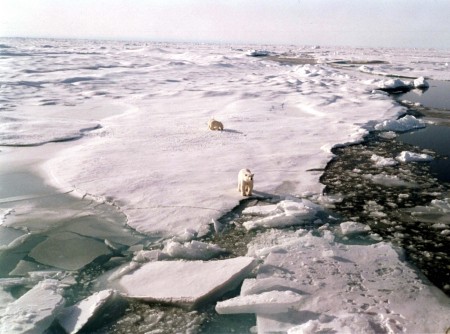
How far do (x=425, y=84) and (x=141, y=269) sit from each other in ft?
64.2

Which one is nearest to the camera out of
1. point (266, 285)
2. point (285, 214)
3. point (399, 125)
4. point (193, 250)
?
point (266, 285)

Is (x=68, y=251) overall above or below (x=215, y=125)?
below

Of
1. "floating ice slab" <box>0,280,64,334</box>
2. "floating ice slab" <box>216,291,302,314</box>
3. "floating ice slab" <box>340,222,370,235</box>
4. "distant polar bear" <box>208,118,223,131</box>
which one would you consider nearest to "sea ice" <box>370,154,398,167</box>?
"floating ice slab" <box>340,222,370,235</box>

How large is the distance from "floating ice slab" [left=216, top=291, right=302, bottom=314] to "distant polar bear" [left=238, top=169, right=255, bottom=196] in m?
2.31

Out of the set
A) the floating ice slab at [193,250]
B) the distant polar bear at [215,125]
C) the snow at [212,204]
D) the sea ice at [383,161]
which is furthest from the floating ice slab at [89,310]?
the distant polar bear at [215,125]

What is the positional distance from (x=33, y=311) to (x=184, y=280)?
1.21 meters

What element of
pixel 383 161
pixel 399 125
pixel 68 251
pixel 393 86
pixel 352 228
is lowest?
pixel 68 251

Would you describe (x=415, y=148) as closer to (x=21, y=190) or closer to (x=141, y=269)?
(x=141, y=269)

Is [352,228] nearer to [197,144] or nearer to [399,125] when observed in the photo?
[197,144]

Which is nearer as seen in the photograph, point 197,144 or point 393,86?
point 197,144

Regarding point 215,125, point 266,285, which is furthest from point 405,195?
point 215,125

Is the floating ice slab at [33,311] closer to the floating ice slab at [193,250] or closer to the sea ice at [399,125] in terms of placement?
the floating ice slab at [193,250]

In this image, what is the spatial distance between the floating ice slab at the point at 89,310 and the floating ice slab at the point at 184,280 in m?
0.17

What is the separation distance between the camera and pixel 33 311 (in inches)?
111
